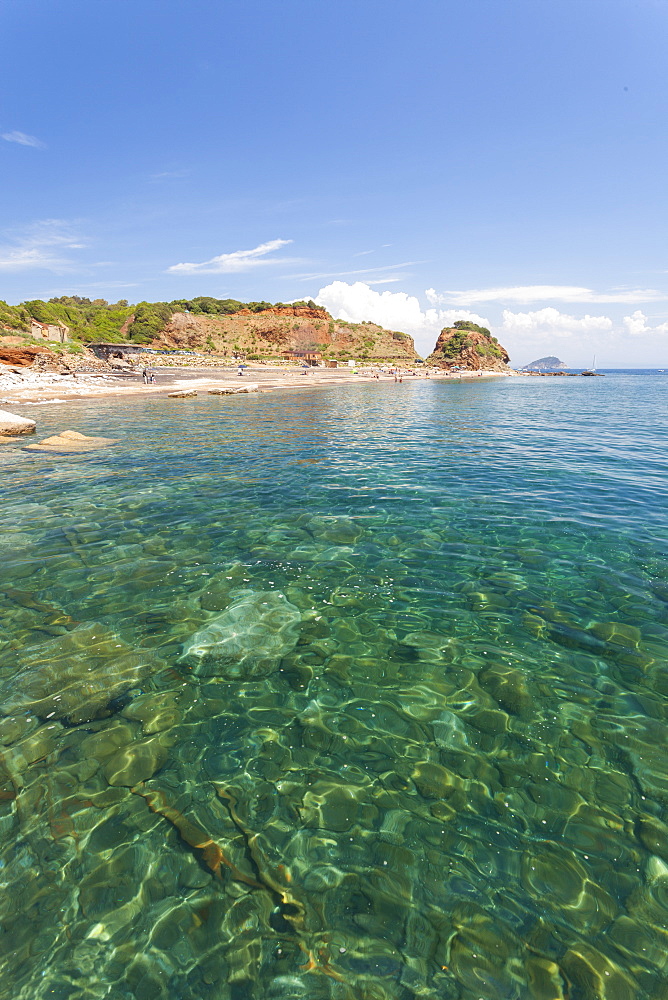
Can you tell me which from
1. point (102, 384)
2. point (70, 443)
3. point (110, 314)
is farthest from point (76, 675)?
point (110, 314)

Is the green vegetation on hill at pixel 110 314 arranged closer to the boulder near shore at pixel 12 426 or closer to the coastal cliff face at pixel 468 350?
the coastal cliff face at pixel 468 350

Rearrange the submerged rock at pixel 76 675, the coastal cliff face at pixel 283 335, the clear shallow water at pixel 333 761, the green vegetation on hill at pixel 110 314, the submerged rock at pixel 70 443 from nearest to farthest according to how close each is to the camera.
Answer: the clear shallow water at pixel 333 761 < the submerged rock at pixel 76 675 < the submerged rock at pixel 70 443 < the green vegetation on hill at pixel 110 314 < the coastal cliff face at pixel 283 335

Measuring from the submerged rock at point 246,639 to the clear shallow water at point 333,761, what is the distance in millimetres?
43

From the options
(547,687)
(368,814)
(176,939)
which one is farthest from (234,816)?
(547,687)

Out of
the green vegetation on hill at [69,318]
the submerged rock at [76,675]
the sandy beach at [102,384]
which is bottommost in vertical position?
the submerged rock at [76,675]

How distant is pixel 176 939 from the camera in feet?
9.23

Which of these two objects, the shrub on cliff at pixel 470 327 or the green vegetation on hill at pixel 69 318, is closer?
the green vegetation on hill at pixel 69 318

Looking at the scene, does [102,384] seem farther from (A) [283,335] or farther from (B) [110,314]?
(A) [283,335]

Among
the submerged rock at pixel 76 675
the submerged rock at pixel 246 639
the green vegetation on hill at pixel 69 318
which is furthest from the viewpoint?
the green vegetation on hill at pixel 69 318

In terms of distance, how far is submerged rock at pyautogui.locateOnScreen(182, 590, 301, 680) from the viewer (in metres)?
5.38

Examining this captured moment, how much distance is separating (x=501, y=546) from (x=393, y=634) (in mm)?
4148

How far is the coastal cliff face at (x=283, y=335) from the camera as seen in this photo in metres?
122

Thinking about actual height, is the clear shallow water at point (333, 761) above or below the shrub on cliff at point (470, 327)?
below

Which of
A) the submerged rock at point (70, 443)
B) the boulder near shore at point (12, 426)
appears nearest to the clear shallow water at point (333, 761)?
the submerged rock at point (70, 443)
